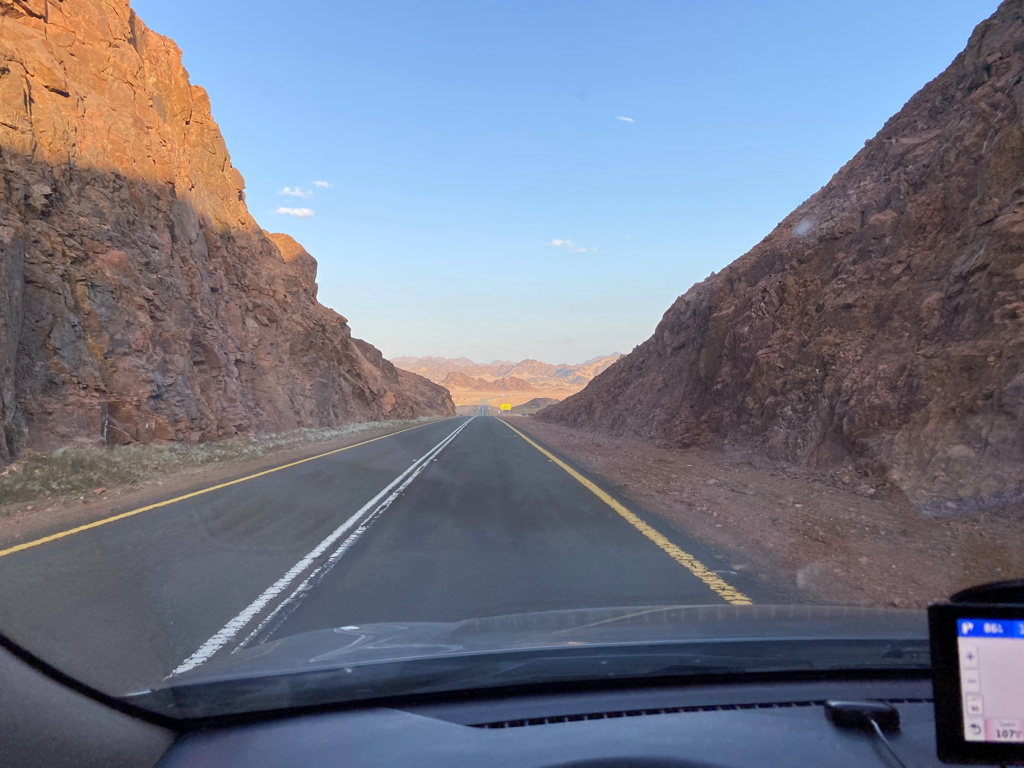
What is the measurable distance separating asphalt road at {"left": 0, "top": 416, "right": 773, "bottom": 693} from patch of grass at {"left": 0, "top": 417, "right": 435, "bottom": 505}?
3216 mm

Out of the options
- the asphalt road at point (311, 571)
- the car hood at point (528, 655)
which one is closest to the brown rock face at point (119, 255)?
the asphalt road at point (311, 571)

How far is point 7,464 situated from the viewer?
14.0m

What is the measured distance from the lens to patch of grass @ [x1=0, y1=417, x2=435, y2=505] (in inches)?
460

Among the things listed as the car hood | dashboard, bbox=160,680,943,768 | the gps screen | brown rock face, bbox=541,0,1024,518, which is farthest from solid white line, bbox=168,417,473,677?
brown rock face, bbox=541,0,1024,518

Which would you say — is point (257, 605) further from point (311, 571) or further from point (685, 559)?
point (685, 559)

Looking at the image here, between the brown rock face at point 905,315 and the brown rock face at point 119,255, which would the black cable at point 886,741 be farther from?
the brown rock face at point 119,255

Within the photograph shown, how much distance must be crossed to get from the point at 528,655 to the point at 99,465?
46.3 ft

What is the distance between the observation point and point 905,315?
13742 mm

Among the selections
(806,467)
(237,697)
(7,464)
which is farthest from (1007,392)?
(7,464)

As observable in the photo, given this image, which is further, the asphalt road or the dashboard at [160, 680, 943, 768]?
the asphalt road

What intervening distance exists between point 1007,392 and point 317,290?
158 ft

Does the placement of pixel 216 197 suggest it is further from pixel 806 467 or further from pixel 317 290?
pixel 806 467

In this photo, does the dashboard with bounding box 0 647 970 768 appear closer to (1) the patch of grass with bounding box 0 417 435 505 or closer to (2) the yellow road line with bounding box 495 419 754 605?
(2) the yellow road line with bounding box 495 419 754 605

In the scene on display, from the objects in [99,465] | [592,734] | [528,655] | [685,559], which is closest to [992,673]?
[592,734]
